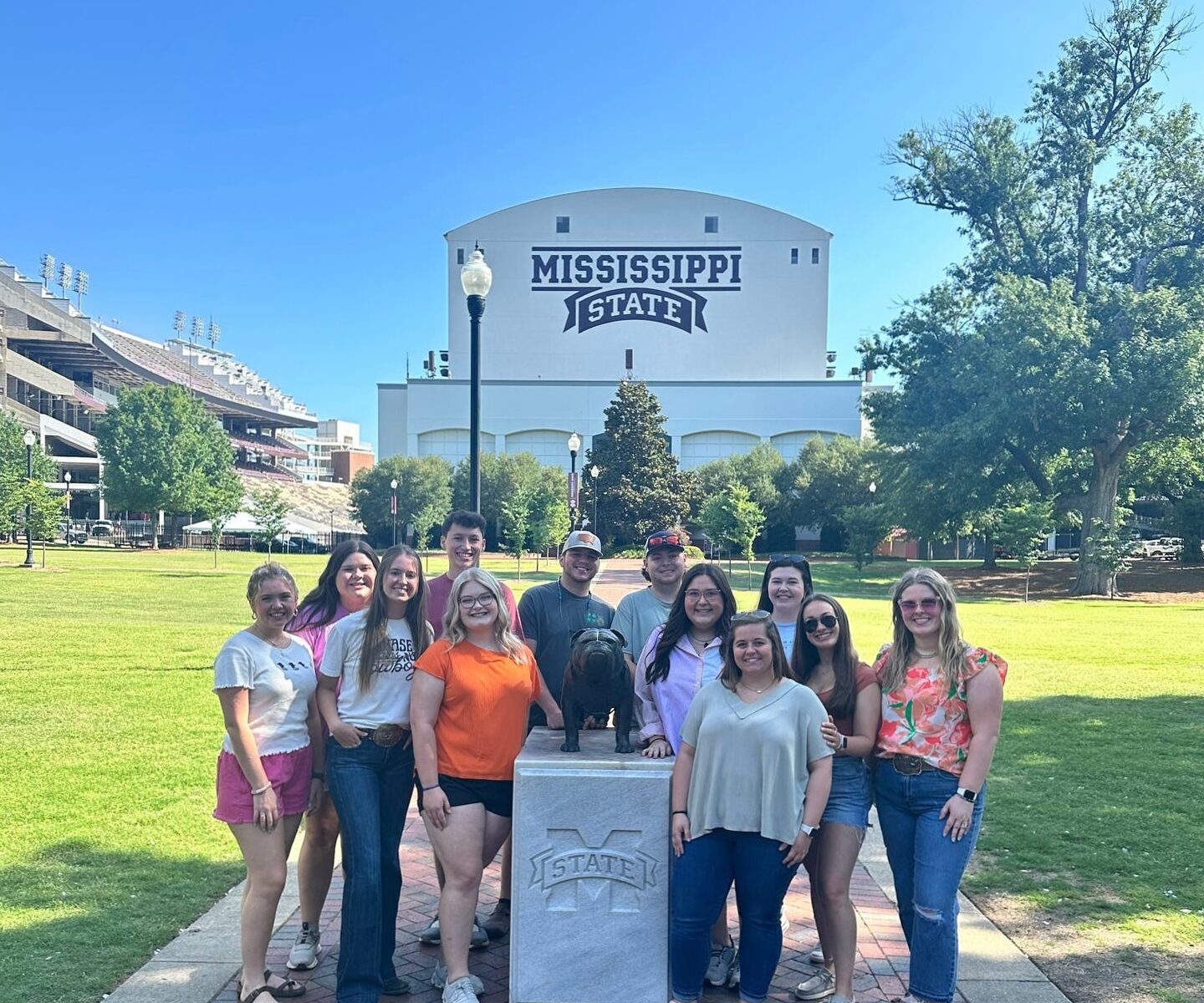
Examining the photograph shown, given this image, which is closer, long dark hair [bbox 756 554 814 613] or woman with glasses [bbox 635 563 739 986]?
woman with glasses [bbox 635 563 739 986]

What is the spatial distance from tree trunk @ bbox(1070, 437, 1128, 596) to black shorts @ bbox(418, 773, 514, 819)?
3022cm

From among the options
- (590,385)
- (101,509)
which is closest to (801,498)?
(590,385)

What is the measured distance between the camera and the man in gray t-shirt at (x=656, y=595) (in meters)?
4.66

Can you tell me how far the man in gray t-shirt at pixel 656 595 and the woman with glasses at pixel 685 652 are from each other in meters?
0.42

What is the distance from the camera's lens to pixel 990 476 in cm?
3188

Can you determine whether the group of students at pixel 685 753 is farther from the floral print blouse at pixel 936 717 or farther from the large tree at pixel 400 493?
the large tree at pixel 400 493

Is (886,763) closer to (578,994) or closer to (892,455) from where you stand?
(578,994)

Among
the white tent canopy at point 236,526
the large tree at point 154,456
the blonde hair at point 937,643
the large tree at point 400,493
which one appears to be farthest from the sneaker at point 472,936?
the large tree at point 400,493

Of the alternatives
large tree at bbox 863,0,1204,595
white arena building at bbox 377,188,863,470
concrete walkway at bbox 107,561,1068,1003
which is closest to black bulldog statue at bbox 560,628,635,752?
concrete walkway at bbox 107,561,1068,1003

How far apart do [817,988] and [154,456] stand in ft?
170

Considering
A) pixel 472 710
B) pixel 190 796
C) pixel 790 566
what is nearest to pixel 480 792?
pixel 472 710

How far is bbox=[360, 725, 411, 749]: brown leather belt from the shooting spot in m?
4.01

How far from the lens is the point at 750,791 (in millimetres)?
3682

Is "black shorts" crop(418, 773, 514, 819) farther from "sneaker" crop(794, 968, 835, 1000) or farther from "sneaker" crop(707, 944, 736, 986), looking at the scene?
"sneaker" crop(794, 968, 835, 1000)
